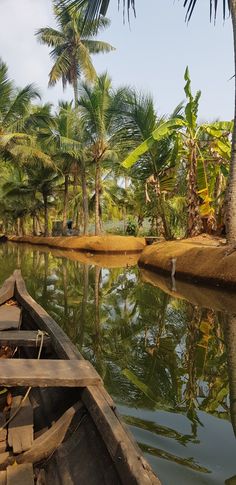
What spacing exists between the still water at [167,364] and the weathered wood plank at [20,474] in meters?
0.82

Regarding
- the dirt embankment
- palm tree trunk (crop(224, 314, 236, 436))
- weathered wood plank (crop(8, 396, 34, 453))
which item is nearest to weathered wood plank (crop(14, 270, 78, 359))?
weathered wood plank (crop(8, 396, 34, 453))

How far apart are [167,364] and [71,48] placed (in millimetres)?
29510

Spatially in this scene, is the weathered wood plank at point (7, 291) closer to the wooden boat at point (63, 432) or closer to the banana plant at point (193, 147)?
the wooden boat at point (63, 432)

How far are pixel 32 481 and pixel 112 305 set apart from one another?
7.12m

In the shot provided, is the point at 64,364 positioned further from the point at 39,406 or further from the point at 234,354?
the point at 234,354

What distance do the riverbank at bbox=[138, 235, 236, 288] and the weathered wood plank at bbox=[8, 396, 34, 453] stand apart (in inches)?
298

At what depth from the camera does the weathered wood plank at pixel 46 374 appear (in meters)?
2.53

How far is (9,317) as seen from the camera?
5.18 metres

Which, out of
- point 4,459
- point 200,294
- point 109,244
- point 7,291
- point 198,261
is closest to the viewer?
point 4,459

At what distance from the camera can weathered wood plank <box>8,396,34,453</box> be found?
267 cm

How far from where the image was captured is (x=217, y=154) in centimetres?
1589

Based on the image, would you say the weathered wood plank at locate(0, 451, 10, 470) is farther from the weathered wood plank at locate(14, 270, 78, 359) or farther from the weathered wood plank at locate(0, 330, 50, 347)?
the weathered wood plank at locate(0, 330, 50, 347)

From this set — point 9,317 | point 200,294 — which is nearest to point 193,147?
point 200,294

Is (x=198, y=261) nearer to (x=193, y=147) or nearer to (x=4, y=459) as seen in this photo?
(x=193, y=147)
